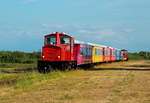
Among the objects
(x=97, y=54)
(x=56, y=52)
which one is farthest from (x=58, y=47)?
(x=97, y=54)

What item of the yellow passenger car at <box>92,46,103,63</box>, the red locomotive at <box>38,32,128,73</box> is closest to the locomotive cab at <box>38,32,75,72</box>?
the red locomotive at <box>38,32,128,73</box>

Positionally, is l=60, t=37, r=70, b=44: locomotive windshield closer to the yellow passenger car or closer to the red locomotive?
the red locomotive

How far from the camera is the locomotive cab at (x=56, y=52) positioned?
1023 inches

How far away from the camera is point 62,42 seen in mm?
27359

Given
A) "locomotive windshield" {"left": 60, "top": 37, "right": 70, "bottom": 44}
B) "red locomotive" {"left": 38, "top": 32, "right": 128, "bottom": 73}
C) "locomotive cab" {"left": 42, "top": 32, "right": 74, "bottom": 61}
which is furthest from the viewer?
"locomotive windshield" {"left": 60, "top": 37, "right": 70, "bottom": 44}

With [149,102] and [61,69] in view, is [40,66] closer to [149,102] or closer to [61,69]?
[61,69]

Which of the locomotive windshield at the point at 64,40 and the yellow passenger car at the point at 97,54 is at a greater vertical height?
the locomotive windshield at the point at 64,40

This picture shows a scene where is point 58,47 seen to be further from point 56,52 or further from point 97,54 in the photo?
point 97,54

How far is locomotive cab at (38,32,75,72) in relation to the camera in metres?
26.0

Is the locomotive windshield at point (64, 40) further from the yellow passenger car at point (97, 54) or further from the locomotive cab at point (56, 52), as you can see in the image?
the yellow passenger car at point (97, 54)

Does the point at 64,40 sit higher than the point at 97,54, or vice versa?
the point at 64,40

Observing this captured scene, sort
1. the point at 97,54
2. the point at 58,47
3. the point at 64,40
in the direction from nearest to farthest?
the point at 58,47, the point at 64,40, the point at 97,54

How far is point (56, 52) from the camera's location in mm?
26219

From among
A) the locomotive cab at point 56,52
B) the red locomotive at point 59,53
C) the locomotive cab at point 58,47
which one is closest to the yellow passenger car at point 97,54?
the red locomotive at point 59,53
